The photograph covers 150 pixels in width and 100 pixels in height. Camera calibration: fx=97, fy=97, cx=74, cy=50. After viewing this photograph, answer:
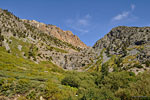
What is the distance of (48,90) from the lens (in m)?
15.6

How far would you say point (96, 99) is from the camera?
44.8 ft

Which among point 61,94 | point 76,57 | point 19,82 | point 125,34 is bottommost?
point 61,94

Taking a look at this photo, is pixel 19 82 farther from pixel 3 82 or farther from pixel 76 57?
pixel 76 57

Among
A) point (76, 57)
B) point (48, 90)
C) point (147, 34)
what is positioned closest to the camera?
point (48, 90)

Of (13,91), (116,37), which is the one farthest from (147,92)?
(116,37)

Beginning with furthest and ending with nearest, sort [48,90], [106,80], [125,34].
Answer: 1. [125,34]
2. [106,80]
3. [48,90]

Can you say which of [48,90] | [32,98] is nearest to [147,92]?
[48,90]

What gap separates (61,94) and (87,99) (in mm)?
4979

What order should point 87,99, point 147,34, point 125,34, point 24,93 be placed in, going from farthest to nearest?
1. point 125,34
2. point 147,34
3. point 24,93
4. point 87,99

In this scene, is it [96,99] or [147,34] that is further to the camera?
[147,34]

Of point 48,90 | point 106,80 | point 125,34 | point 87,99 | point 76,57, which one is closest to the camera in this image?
point 87,99

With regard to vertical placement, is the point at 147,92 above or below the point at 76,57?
below

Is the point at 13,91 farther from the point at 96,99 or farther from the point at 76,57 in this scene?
the point at 76,57

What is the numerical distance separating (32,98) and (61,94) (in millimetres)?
4535
